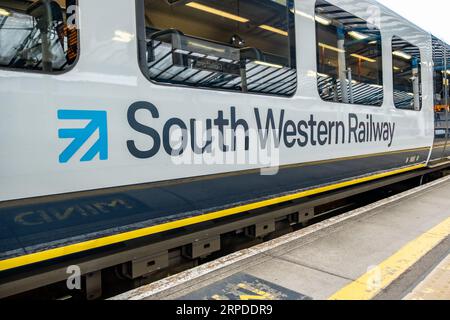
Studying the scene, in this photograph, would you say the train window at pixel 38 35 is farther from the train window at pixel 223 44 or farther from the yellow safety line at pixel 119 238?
the yellow safety line at pixel 119 238

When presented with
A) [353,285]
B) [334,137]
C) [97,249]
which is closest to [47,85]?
[97,249]

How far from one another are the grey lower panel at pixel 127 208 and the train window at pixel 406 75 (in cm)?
225

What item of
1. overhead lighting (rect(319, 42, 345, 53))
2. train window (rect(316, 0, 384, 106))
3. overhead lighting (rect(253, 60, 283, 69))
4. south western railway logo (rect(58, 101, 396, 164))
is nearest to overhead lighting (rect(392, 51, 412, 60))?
train window (rect(316, 0, 384, 106))

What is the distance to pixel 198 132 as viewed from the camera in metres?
2.48

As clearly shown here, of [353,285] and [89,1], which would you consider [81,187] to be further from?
[353,285]

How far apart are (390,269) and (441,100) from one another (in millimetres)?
5074

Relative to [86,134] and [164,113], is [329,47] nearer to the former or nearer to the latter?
[164,113]

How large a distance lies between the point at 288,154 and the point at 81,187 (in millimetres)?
1810

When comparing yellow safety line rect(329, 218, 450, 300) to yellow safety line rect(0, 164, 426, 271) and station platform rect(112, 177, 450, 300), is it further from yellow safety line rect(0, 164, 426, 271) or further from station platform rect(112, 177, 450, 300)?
yellow safety line rect(0, 164, 426, 271)

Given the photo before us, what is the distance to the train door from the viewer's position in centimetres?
628

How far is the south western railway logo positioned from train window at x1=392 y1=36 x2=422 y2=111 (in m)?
1.37

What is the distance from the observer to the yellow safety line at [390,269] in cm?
225

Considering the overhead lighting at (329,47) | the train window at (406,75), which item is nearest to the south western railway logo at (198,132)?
the overhead lighting at (329,47)

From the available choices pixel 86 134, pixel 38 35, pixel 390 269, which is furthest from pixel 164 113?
pixel 390 269
